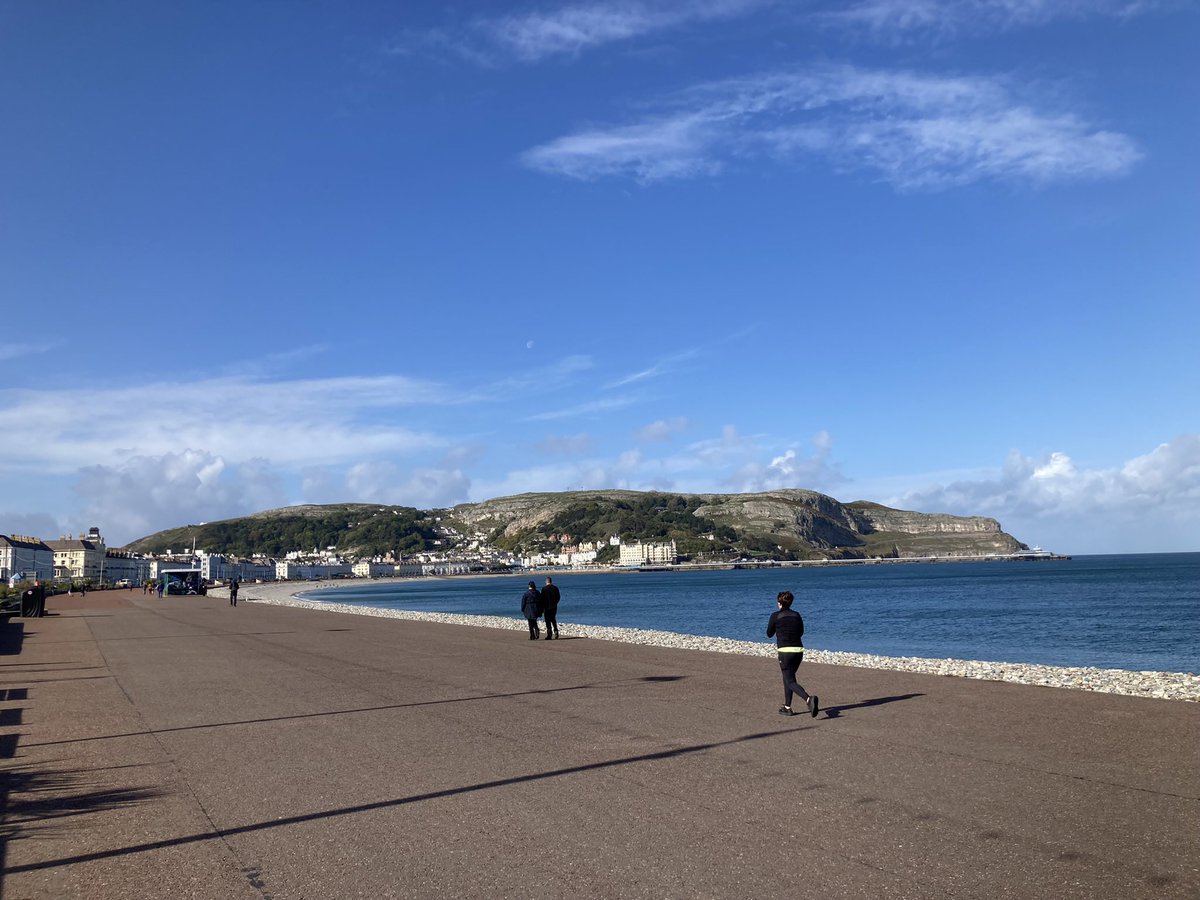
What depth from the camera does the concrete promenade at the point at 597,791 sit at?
19.8 ft

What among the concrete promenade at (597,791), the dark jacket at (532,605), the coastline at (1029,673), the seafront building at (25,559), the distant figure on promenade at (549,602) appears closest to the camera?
the concrete promenade at (597,791)

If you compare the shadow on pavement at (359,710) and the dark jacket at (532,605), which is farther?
the dark jacket at (532,605)

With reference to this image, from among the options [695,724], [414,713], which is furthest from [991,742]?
[414,713]

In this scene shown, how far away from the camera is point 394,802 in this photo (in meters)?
8.02

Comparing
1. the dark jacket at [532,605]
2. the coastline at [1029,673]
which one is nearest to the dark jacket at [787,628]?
the coastline at [1029,673]

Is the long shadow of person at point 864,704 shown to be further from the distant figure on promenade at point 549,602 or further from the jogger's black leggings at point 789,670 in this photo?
the distant figure on promenade at point 549,602

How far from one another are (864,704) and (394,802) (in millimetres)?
7857

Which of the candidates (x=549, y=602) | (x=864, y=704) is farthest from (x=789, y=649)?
(x=549, y=602)

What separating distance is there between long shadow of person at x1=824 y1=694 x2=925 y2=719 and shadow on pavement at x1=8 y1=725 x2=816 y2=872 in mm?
1736

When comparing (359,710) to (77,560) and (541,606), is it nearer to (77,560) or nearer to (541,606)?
(541,606)

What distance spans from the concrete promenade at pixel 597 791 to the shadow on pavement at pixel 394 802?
0.11 ft

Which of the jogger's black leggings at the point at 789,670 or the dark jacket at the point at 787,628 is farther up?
the dark jacket at the point at 787,628

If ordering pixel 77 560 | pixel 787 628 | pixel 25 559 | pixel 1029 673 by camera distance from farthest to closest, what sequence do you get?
1. pixel 77 560
2. pixel 25 559
3. pixel 1029 673
4. pixel 787 628

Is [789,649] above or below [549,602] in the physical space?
above
